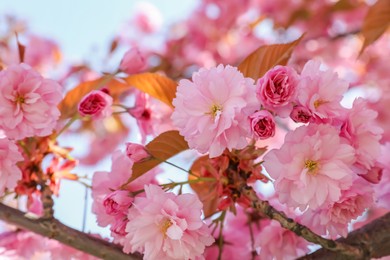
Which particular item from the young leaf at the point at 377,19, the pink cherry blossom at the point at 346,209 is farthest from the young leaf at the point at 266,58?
the young leaf at the point at 377,19

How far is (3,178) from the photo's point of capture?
112cm

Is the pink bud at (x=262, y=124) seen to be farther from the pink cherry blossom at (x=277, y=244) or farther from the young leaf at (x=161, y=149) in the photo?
the pink cherry blossom at (x=277, y=244)

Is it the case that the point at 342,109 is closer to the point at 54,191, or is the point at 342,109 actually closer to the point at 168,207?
the point at 168,207

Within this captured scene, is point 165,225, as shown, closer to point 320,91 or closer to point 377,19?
point 320,91

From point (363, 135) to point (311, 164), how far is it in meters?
0.12

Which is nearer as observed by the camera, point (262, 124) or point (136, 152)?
point (262, 124)

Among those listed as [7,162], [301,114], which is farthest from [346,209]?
[7,162]

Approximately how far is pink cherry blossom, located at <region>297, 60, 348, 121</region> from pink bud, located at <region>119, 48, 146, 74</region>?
532 millimetres

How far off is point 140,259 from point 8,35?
2259 mm

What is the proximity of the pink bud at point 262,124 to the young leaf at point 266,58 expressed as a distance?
0.18 m

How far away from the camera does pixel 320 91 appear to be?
977mm

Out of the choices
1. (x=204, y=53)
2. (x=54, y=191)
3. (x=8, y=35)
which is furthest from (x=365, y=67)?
(x=54, y=191)

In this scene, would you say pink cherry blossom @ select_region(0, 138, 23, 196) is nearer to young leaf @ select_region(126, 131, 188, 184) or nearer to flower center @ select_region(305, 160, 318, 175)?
young leaf @ select_region(126, 131, 188, 184)

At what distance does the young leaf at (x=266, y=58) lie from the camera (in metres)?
1.13
